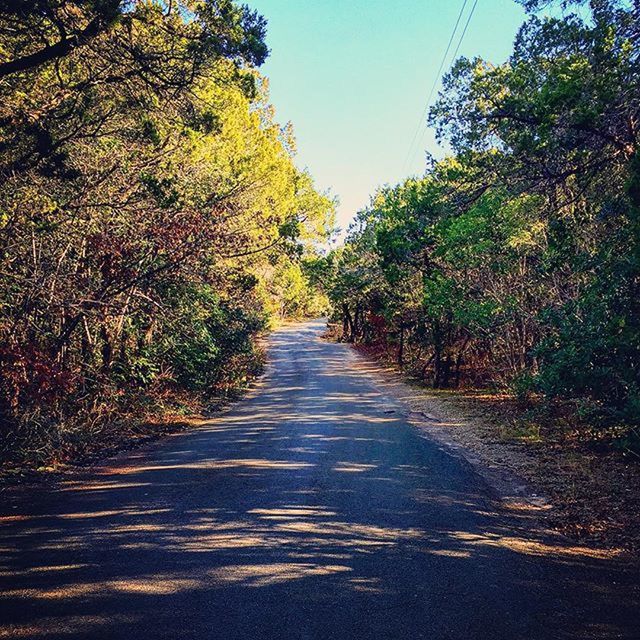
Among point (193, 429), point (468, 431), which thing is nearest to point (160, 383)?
point (193, 429)

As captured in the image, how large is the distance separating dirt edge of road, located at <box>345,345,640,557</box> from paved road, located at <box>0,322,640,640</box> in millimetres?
459

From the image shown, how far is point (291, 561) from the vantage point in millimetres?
4930

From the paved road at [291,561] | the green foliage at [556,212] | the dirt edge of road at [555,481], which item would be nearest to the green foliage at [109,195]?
the paved road at [291,561]

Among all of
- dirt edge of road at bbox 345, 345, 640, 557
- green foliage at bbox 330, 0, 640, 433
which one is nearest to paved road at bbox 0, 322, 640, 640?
dirt edge of road at bbox 345, 345, 640, 557

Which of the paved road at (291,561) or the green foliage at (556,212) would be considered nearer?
the paved road at (291,561)

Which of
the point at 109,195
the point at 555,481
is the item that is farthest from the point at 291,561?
the point at 109,195

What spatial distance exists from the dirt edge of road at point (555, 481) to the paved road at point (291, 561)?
1.51ft

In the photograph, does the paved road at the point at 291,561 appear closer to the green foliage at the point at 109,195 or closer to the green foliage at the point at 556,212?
the green foliage at the point at 556,212

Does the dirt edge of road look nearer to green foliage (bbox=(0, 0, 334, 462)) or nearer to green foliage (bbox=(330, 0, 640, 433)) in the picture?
green foliage (bbox=(330, 0, 640, 433))

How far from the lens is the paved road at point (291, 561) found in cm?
390

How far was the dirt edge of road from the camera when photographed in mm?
5969

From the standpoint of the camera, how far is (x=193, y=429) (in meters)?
12.9

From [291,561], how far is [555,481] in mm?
4767

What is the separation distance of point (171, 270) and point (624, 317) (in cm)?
886
